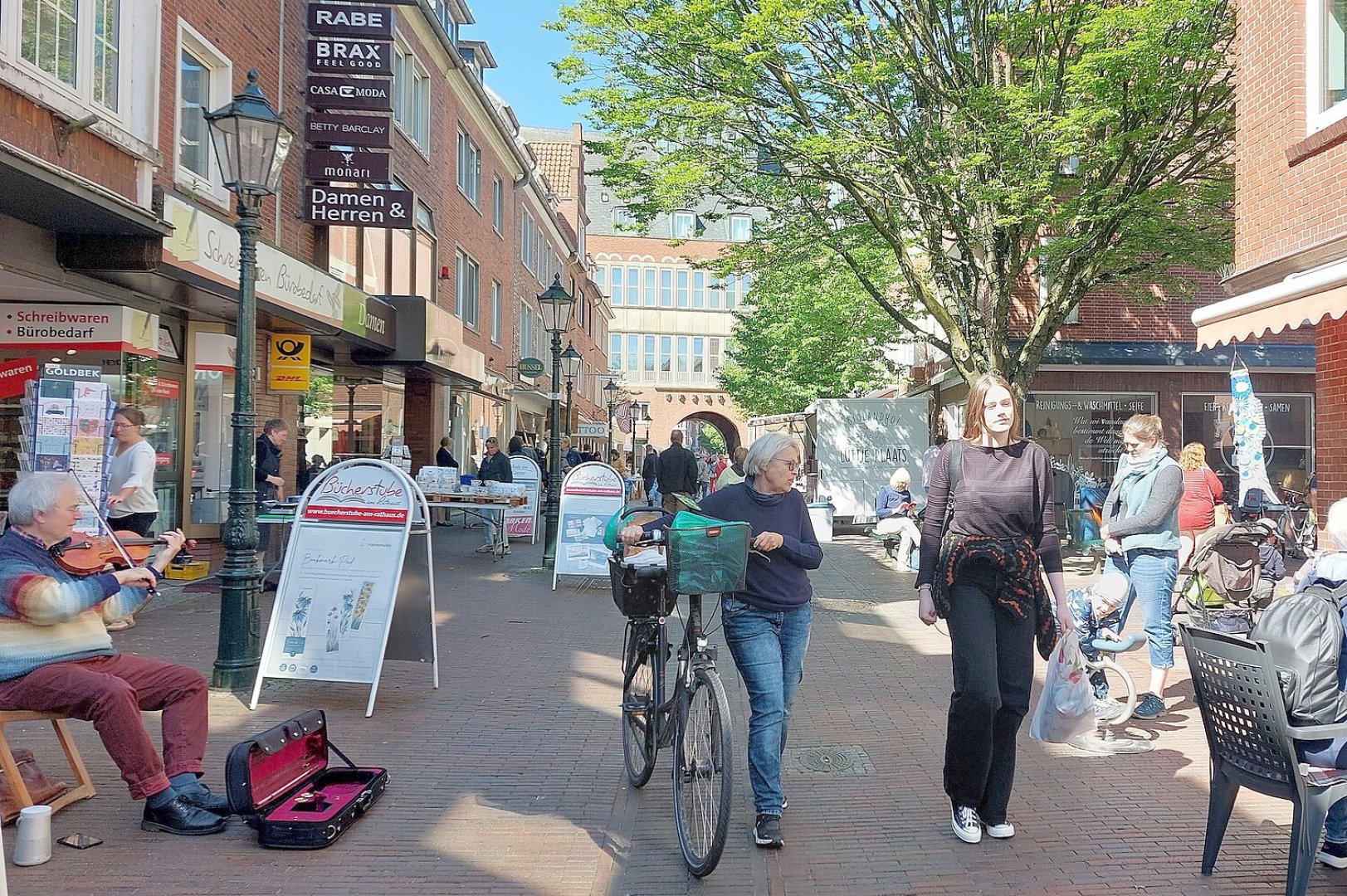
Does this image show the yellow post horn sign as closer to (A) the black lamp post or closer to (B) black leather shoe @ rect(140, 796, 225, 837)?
(A) the black lamp post

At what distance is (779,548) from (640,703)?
1.17m

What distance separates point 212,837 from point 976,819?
315 cm

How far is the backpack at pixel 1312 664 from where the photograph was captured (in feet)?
11.9

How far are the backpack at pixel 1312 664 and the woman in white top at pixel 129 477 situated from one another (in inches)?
326

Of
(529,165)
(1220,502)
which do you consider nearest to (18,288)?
(1220,502)

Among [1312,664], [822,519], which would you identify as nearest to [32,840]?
[1312,664]

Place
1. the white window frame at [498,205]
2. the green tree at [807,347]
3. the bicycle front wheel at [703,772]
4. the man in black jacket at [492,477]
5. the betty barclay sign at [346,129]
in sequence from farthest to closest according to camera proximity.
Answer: the green tree at [807,347]
the white window frame at [498,205]
the man in black jacket at [492,477]
the betty barclay sign at [346,129]
the bicycle front wheel at [703,772]

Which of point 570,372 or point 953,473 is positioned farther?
point 570,372

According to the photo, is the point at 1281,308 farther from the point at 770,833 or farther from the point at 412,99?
the point at 412,99

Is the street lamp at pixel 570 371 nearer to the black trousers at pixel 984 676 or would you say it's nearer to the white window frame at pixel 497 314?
the white window frame at pixel 497 314

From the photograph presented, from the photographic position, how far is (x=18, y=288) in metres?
10.3

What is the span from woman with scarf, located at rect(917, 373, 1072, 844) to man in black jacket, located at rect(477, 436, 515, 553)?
37.8 feet

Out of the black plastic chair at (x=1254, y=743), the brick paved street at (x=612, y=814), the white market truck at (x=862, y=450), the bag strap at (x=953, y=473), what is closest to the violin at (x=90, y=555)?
the brick paved street at (x=612, y=814)

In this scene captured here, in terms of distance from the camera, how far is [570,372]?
1126 inches
